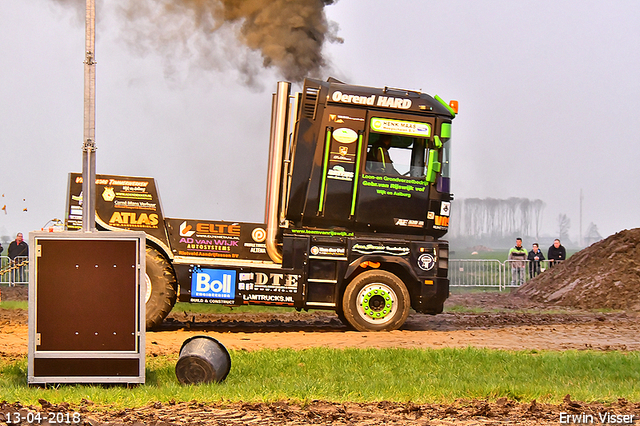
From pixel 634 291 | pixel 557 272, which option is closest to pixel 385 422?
pixel 634 291

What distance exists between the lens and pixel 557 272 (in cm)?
2362

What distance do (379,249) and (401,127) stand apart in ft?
7.12

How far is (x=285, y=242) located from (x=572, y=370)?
5230 millimetres

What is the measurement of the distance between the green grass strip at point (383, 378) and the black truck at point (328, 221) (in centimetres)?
228

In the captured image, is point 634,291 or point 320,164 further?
point 634,291

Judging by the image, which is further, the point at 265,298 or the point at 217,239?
the point at 217,239

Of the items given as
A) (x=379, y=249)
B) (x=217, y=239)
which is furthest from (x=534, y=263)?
(x=217, y=239)

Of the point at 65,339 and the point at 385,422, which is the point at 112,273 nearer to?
the point at 65,339

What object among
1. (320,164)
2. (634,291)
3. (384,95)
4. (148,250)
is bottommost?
(634,291)

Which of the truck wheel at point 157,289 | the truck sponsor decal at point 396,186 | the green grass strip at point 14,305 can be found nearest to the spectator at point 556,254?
the truck sponsor decal at point 396,186

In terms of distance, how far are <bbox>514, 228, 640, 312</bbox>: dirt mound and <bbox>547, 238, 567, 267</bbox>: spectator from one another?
2.89 ft

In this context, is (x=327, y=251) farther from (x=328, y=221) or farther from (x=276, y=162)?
(x=276, y=162)

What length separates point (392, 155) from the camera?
13562 millimetres

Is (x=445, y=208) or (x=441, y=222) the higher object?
(x=445, y=208)
